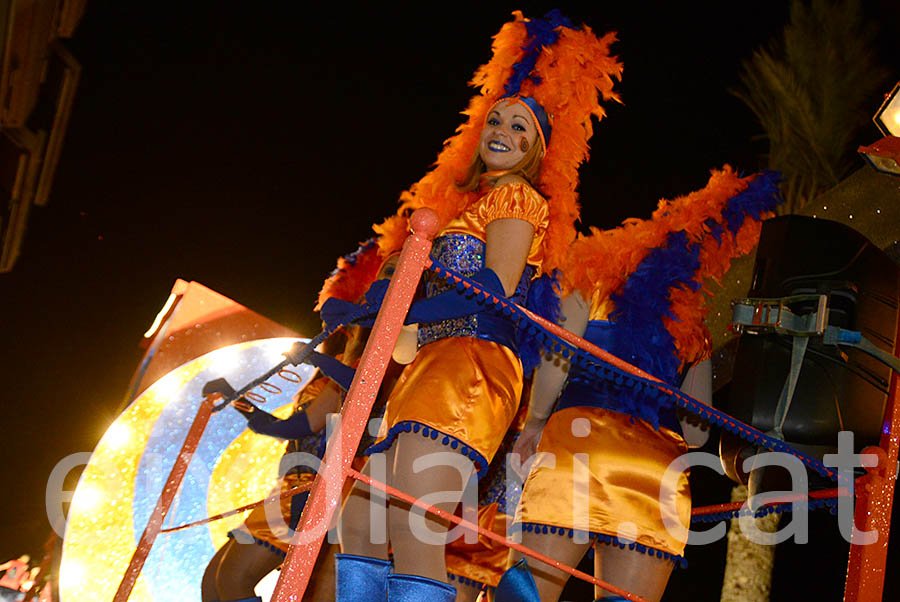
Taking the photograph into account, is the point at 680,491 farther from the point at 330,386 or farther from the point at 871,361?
the point at 330,386

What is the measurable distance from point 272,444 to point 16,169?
6.95 feet

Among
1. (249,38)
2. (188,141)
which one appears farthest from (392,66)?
(188,141)

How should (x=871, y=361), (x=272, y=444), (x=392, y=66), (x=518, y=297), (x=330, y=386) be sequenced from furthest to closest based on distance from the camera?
(x=392, y=66), (x=272, y=444), (x=330, y=386), (x=871, y=361), (x=518, y=297)

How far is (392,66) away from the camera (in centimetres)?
493

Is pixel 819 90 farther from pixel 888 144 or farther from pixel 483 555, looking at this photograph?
pixel 483 555

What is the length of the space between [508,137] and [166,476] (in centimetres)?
204

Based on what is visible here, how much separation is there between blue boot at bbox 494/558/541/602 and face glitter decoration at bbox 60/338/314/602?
1.82m

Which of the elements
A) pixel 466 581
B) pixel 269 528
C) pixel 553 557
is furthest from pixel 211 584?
pixel 553 557

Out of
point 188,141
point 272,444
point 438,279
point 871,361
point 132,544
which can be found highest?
point 188,141

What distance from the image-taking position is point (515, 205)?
5.77 feet

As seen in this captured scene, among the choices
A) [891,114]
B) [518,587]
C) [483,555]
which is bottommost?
[518,587]

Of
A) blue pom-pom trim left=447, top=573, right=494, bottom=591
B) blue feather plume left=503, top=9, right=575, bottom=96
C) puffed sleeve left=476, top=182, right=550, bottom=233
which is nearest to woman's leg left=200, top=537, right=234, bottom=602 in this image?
blue pom-pom trim left=447, top=573, right=494, bottom=591

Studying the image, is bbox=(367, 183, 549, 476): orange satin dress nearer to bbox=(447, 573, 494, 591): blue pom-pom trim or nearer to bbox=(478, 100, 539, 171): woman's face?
bbox=(478, 100, 539, 171): woman's face

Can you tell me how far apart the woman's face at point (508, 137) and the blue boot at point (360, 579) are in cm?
103
